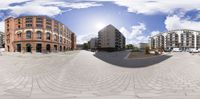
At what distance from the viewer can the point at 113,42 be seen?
780 centimetres

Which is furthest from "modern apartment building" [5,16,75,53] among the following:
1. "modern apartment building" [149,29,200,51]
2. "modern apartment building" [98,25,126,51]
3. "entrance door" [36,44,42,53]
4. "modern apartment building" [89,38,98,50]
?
"modern apartment building" [149,29,200,51]

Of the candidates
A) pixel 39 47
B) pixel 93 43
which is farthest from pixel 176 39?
pixel 39 47

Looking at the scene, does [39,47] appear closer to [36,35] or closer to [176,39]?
[36,35]

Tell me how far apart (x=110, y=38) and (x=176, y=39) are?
19.8 feet

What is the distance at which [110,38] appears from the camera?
26.0 feet

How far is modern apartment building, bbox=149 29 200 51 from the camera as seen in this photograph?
981cm

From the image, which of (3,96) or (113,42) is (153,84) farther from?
(3,96)

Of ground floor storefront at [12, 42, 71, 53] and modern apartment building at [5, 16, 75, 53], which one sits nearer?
modern apartment building at [5, 16, 75, 53]

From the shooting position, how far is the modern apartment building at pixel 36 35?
6.61m

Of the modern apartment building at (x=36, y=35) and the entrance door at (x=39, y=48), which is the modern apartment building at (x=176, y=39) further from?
the entrance door at (x=39, y=48)

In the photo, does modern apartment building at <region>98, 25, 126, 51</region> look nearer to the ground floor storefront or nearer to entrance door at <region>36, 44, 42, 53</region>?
the ground floor storefront

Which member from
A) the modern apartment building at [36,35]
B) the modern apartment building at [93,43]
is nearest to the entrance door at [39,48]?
the modern apartment building at [36,35]

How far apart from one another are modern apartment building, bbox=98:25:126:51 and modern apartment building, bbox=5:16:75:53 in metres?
0.95

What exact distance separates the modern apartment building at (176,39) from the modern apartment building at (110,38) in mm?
2045
